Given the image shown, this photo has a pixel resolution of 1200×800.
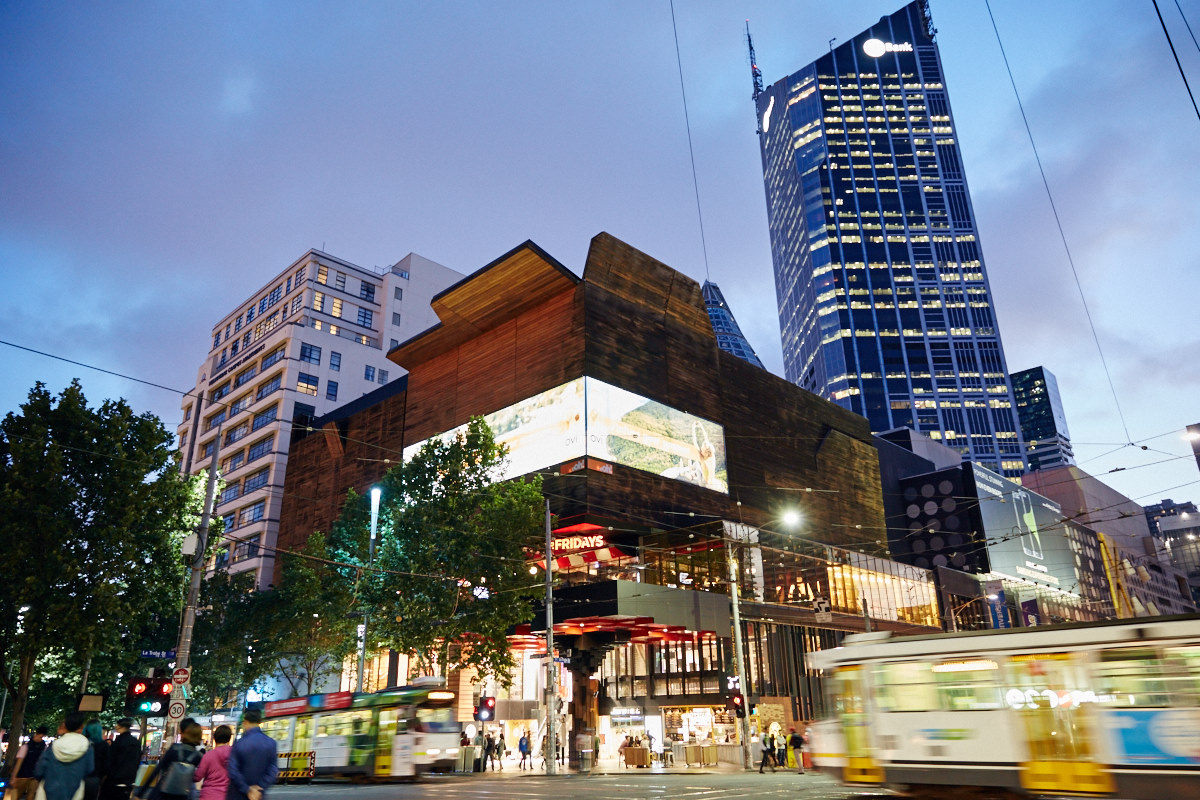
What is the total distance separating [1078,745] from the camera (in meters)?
13.2

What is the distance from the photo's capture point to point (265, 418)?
265 feet

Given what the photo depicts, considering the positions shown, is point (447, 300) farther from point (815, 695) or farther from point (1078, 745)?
point (1078, 745)

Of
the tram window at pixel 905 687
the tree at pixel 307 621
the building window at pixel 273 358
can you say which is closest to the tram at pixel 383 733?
the tram window at pixel 905 687

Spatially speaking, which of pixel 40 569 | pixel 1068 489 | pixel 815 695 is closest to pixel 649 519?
pixel 815 695

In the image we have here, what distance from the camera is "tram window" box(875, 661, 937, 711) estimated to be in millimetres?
14695

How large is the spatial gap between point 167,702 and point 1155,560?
560 ft

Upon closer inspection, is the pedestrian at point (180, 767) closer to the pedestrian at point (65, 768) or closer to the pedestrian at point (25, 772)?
the pedestrian at point (65, 768)

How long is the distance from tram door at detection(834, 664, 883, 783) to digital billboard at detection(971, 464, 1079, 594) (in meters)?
70.3

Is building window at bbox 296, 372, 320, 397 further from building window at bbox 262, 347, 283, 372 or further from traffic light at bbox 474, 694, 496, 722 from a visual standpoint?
traffic light at bbox 474, 694, 496, 722

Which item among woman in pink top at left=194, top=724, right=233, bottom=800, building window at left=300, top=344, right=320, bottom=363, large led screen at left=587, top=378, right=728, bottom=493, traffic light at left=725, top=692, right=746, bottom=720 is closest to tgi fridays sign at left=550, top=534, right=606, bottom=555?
large led screen at left=587, top=378, right=728, bottom=493

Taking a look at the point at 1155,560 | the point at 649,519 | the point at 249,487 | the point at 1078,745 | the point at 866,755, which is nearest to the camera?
the point at 1078,745

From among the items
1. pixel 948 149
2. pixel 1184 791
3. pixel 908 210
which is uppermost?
pixel 948 149

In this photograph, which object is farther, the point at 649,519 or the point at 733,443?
the point at 733,443

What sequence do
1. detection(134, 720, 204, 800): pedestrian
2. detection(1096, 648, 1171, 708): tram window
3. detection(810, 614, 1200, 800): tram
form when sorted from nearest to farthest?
1. detection(134, 720, 204, 800): pedestrian
2. detection(810, 614, 1200, 800): tram
3. detection(1096, 648, 1171, 708): tram window
